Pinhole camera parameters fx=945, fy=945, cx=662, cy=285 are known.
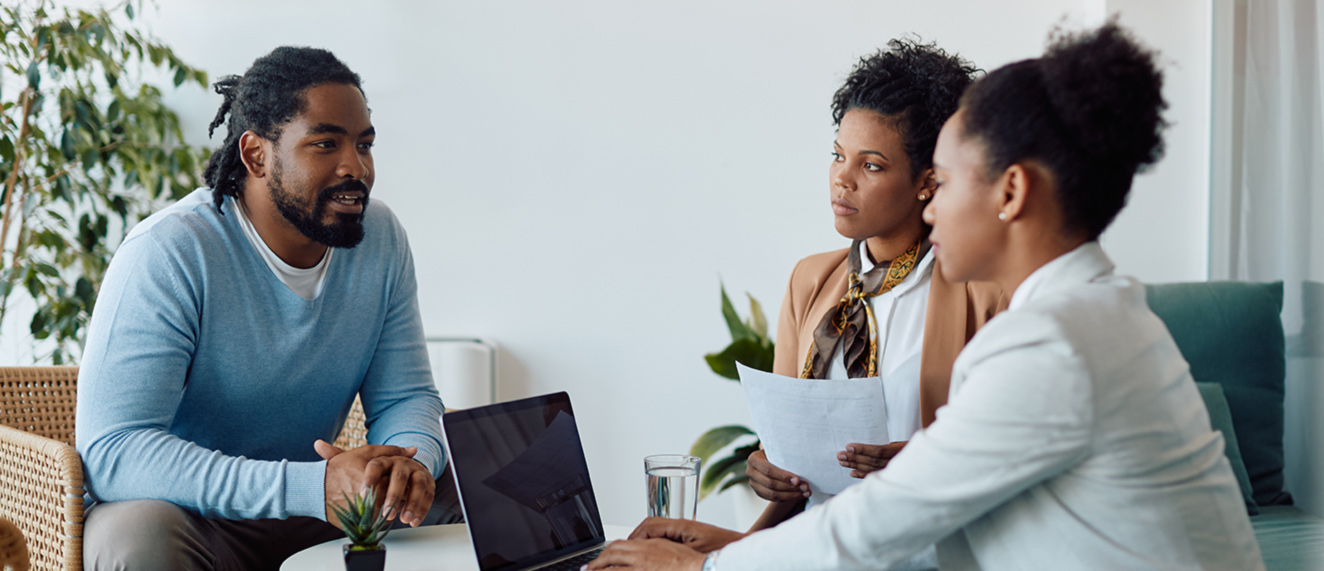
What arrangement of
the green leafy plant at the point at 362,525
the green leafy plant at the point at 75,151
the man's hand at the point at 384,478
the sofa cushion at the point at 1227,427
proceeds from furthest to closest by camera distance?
the green leafy plant at the point at 75,151 → the sofa cushion at the point at 1227,427 → the man's hand at the point at 384,478 → the green leafy plant at the point at 362,525

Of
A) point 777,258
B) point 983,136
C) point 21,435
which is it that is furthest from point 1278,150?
point 21,435

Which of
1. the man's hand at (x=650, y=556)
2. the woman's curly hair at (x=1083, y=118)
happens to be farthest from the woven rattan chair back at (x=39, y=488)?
the woman's curly hair at (x=1083, y=118)

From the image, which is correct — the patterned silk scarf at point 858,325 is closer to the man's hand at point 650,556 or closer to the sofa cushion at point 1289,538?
the man's hand at point 650,556

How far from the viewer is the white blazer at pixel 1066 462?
2.55 feet

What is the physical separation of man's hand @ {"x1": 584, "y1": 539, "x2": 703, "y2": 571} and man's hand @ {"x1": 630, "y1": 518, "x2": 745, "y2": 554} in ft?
0.17

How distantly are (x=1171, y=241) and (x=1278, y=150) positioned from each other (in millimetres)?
373

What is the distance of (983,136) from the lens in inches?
34.8

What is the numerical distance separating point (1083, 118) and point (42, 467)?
4.72 feet

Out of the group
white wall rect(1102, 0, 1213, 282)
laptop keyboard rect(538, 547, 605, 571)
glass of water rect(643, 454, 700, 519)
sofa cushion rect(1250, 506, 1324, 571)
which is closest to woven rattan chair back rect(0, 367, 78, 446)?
laptop keyboard rect(538, 547, 605, 571)

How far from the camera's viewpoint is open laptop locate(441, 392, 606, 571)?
3.77 feet

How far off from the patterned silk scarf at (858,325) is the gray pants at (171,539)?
91 cm

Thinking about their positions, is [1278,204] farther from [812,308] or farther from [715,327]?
[715,327]

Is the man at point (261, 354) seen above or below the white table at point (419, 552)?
above

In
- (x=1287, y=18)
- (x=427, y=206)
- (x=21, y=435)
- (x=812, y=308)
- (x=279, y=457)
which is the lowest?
(x=279, y=457)
